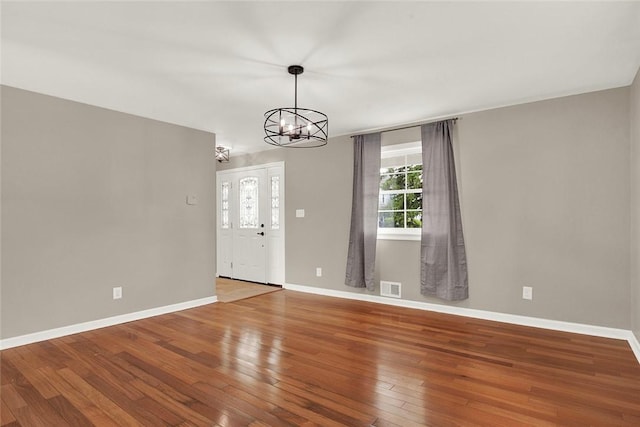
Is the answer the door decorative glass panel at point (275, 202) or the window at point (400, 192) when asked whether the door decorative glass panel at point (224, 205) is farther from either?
the window at point (400, 192)

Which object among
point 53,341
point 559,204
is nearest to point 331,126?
point 559,204

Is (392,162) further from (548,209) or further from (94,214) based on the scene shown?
(94,214)

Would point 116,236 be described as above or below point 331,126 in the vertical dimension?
below

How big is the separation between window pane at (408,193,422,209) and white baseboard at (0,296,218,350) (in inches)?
121

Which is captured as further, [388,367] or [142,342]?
[142,342]

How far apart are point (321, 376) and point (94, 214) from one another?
9.89 feet

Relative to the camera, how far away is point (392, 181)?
15.7 feet

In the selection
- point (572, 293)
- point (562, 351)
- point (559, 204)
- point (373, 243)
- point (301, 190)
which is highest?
point (301, 190)

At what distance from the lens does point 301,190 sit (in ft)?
18.5

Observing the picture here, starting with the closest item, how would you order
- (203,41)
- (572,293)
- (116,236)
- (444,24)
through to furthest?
(444,24)
(203,41)
(572,293)
(116,236)

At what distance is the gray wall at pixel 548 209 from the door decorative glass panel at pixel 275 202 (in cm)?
229

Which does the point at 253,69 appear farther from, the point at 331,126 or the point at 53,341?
the point at 53,341

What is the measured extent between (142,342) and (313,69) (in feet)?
9.77

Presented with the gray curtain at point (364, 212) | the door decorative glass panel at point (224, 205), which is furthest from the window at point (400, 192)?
the door decorative glass panel at point (224, 205)
